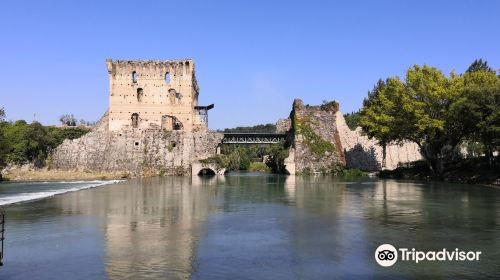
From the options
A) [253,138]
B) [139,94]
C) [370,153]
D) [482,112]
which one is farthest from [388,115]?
[139,94]

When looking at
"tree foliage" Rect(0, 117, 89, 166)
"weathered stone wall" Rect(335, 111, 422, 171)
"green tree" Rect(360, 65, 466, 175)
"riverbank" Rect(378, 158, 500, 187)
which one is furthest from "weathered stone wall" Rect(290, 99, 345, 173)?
"tree foliage" Rect(0, 117, 89, 166)

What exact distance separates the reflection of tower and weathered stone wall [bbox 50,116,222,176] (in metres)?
39.7

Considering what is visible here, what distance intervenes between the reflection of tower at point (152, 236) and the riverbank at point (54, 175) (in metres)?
34.6

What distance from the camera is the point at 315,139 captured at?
246 feet

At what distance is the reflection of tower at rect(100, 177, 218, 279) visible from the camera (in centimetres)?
1301

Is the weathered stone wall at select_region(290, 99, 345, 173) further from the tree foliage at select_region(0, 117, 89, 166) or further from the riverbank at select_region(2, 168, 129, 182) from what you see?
the tree foliage at select_region(0, 117, 89, 166)

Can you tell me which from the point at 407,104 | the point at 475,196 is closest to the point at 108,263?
the point at 475,196

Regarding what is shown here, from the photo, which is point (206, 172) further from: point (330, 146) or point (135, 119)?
point (330, 146)

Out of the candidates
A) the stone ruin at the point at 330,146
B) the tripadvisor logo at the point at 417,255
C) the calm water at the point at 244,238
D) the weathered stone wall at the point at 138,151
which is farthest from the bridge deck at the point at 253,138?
the tripadvisor logo at the point at 417,255

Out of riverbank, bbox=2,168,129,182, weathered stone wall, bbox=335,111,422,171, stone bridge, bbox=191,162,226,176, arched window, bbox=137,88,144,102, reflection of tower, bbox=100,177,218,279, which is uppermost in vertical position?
arched window, bbox=137,88,144,102

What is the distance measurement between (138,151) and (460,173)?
43640 mm

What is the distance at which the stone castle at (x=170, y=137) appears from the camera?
71000mm

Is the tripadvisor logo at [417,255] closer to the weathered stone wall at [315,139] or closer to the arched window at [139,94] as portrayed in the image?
the weathered stone wall at [315,139]

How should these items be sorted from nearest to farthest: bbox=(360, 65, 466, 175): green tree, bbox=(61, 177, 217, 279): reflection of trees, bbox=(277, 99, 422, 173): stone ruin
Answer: bbox=(61, 177, 217, 279): reflection of trees < bbox=(360, 65, 466, 175): green tree < bbox=(277, 99, 422, 173): stone ruin
